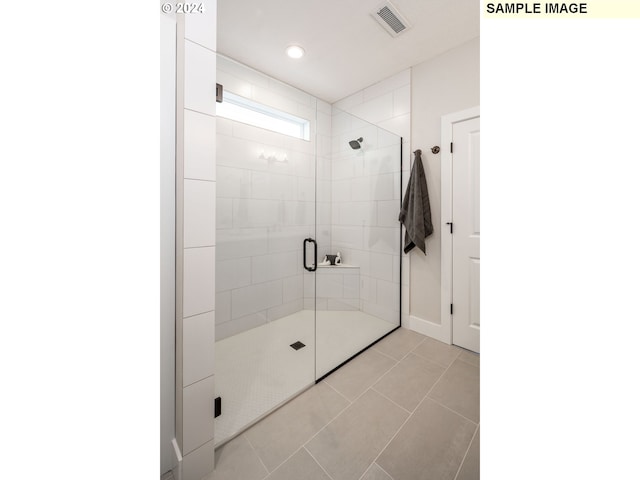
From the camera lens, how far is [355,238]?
6.90 ft

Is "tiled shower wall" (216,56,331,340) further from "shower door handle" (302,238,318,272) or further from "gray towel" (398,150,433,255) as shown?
"gray towel" (398,150,433,255)

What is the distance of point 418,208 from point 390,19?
1.30m

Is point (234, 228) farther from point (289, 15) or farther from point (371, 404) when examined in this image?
point (289, 15)

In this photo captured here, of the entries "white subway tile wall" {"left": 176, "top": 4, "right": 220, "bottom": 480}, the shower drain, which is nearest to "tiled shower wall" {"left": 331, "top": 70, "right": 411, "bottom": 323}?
the shower drain

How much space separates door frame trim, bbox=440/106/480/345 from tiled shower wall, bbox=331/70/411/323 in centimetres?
31

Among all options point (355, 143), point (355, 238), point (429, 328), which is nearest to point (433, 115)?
point (355, 143)

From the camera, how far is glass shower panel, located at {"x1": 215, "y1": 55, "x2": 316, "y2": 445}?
1.33 m

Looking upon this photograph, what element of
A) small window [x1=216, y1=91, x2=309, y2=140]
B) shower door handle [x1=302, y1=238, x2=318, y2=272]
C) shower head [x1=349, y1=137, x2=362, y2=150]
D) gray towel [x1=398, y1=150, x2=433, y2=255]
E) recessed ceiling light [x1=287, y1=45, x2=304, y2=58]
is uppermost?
recessed ceiling light [x1=287, y1=45, x2=304, y2=58]

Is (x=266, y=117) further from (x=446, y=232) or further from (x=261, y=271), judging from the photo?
(x=446, y=232)
